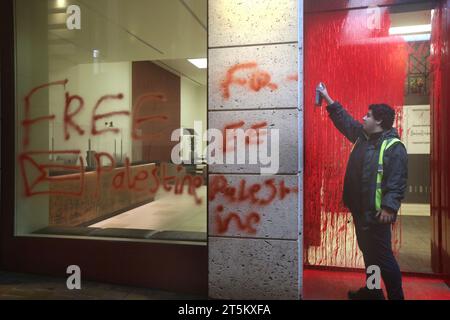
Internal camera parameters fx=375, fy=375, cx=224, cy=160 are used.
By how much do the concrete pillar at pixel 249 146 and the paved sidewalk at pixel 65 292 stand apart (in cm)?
66

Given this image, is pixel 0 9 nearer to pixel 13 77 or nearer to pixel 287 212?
pixel 13 77

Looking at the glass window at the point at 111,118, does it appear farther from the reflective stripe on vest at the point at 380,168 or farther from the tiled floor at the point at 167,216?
the reflective stripe on vest at the point at 380,168

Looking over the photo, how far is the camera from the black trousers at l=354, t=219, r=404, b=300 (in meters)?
3.50

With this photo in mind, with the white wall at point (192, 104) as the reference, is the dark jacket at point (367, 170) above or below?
below

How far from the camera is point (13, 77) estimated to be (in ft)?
14.7

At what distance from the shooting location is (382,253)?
11.9 ft

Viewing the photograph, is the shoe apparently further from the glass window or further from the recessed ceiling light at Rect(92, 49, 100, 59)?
the recessed ceiling light at Rect(92, 49, 100, 59)

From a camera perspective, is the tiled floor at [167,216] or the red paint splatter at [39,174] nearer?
the tiled floor at [167,216]

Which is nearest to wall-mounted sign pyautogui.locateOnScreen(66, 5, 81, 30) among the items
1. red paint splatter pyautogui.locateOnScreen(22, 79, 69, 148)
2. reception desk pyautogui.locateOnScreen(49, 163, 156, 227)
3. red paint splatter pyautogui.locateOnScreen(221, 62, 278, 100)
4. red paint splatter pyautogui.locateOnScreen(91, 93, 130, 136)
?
red paint splatter pyautogui.locateOnScreen(22, 79, 69, 148)

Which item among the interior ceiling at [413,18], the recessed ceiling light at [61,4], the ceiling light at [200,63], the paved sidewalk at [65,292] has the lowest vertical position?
the paved sidewalk at [65,292]

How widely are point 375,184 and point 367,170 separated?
0.16 meters

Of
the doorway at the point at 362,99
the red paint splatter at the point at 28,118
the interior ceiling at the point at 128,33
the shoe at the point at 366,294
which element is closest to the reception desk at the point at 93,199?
the red paint splatter at the point at 28,118

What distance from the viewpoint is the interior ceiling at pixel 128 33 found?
423cm

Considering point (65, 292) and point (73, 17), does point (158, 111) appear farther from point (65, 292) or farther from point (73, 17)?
point (65, 292)
